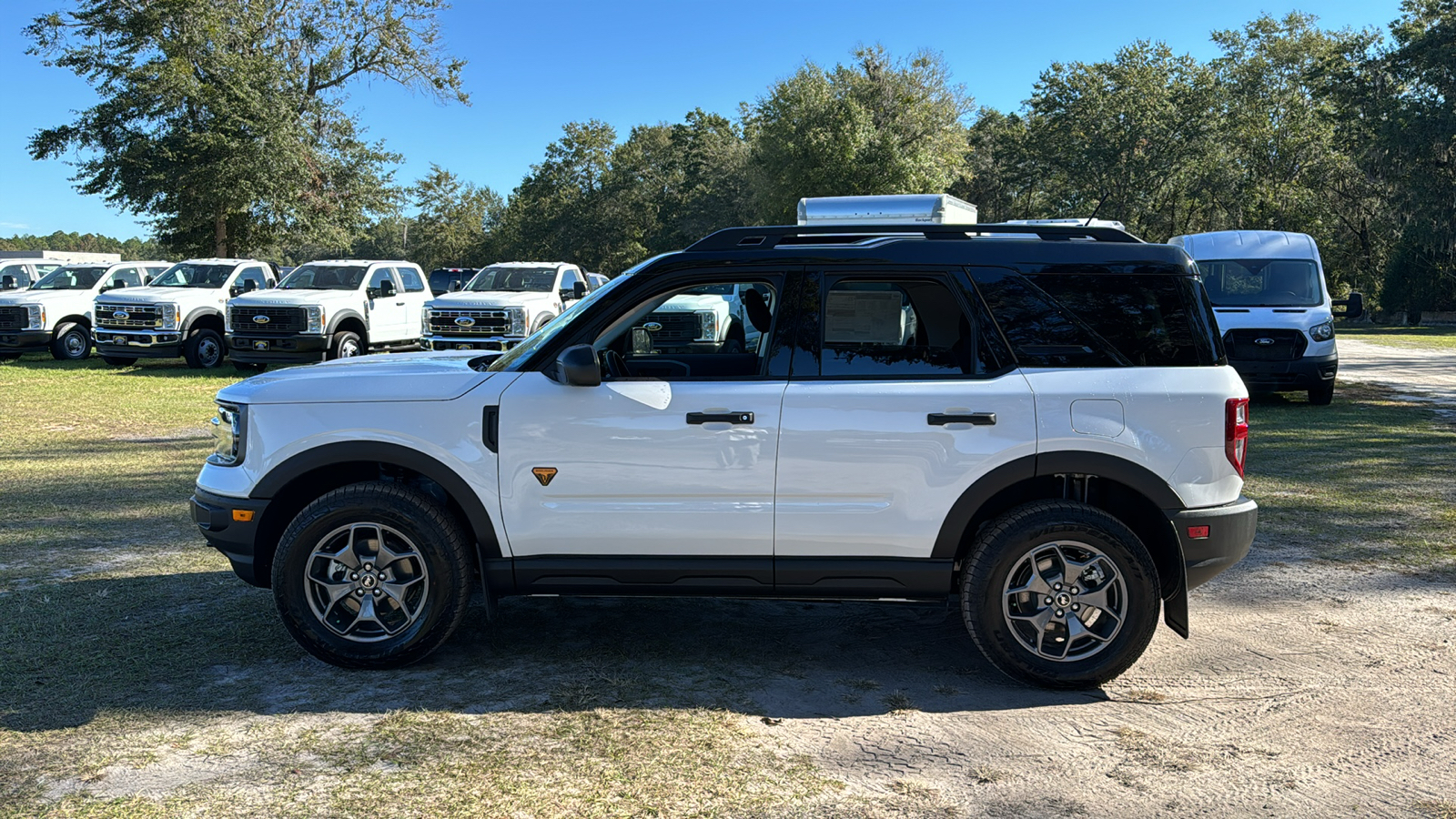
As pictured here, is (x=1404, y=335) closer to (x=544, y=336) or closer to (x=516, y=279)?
(x=516, y=279)

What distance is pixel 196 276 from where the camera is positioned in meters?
20.8

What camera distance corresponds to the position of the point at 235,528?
4.74 m

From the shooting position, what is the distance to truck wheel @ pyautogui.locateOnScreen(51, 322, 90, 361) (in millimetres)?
21422

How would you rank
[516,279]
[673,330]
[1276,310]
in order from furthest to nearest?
[516,279], [1276,310], [673,330]

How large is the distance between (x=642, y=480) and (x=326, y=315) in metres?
15.1

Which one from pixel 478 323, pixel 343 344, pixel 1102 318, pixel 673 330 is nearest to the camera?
pixel 1102 318

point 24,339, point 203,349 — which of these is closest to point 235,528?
point 203,349

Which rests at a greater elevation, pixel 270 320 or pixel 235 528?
pixel 270 320

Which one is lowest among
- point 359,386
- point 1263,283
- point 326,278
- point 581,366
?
point 359,386

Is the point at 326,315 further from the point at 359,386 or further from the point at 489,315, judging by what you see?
the point at 359,386

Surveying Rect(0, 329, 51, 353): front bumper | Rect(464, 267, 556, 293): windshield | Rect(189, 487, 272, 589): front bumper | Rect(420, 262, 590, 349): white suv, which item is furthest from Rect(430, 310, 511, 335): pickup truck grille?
Rect(189, 487, 272, 589): front bumper

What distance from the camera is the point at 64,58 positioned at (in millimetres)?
31375

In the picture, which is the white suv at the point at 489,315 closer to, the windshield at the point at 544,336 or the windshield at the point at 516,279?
the windshield at the point at 516,279

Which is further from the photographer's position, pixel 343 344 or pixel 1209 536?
pixel 343 344
